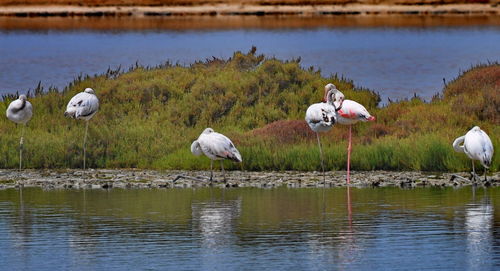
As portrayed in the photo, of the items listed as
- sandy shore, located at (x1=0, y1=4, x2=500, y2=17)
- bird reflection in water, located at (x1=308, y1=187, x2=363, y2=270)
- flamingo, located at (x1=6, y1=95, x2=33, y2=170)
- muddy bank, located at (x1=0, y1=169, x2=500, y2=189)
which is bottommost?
bird reflection in water, located at (x1=308, y1=187, x2=363, y2=270)

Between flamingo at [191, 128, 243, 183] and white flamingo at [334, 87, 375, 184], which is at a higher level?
white flamingo at [334, 87, 375, 184]

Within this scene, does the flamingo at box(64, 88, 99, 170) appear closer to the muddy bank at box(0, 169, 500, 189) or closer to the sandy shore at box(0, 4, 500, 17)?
the muddy bank at box(0, 169, 500, 189)

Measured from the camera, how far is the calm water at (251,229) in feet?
47.7

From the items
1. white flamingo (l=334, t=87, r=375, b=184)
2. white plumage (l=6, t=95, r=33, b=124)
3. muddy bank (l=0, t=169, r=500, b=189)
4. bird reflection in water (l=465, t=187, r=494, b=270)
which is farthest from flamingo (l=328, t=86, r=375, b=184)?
white plumage (l=6, t=95, r=33, b=124)

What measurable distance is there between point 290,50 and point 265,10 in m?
27.7

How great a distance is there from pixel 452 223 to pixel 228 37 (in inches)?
1857

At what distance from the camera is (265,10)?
80625mm

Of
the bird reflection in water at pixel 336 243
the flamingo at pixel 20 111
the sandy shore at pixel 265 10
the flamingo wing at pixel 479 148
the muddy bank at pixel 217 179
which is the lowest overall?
the bird reflection in water at pixel 336 243

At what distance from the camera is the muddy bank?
21.7 m

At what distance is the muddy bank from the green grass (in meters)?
0.59

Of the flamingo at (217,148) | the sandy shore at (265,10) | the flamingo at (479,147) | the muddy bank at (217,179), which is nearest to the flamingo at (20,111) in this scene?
the muddy bank at (217,179)

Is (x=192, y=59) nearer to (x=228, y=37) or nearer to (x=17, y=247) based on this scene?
(x=228, y=37)

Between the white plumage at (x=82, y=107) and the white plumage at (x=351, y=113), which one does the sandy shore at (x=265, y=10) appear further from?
the white plumage at (x=351, y=113)

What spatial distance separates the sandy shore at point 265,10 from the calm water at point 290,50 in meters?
7.70
